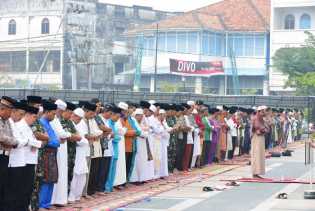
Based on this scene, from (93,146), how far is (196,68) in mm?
63321

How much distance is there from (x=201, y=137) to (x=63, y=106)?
10.5 meters

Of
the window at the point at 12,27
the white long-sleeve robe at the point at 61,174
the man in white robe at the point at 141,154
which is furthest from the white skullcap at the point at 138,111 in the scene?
the window at the point at 12,27

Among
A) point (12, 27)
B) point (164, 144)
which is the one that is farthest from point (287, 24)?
point (164, 144)

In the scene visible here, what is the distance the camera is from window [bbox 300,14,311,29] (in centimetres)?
8006

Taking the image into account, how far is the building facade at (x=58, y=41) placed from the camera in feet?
269

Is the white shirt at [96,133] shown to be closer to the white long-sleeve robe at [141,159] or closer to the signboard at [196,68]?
the white long-sleeve robe at [141,159]

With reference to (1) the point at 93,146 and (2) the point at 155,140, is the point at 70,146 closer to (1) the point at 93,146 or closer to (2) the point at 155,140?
(1) the point at 93,146

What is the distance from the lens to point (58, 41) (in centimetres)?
8281

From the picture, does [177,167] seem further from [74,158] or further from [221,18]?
[221,18]

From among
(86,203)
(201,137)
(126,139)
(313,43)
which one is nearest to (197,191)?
(126,139)

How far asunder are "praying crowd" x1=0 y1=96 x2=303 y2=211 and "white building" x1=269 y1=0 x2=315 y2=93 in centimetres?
5204

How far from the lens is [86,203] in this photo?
1584 cm

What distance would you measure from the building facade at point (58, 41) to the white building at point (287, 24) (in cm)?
1463

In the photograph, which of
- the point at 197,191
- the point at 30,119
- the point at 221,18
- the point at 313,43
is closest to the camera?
the point at 30,119
